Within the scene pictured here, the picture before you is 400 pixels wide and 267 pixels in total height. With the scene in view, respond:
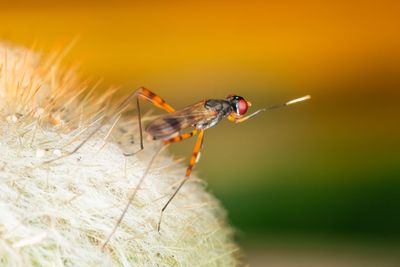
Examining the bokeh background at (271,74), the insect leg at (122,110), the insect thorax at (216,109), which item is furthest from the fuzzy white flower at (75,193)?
the bokeh background at (271,74)

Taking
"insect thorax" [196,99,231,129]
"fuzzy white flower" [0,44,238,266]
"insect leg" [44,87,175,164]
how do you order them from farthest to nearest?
"insect thorax" [196,99,231,129], "insect leg" [44,87,175,164], "fuzzy white flower" [0,44,238,266]

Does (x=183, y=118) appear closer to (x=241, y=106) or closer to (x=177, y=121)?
(x=177, y=121)

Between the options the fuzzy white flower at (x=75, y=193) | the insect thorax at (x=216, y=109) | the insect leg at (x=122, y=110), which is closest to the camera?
the fuzzy white flower at (x=75, y=193)

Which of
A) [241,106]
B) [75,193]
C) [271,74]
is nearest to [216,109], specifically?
[241,106]

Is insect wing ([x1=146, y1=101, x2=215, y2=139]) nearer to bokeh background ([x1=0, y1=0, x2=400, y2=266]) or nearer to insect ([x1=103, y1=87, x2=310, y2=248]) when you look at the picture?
insect ([x1=103, y1=87, x2=310, y2=248])

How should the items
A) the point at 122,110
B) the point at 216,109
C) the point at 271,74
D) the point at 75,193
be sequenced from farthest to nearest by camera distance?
1. the point at 271,74
2. the point at 216,109
3. the point at 122,110
4. the point at 75,193

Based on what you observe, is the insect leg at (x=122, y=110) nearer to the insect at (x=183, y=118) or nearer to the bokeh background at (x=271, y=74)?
the insect at (x=183, y=118)

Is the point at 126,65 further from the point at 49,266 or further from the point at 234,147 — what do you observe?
the point at 49,266

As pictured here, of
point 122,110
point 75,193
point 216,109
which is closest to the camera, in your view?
point 75,193

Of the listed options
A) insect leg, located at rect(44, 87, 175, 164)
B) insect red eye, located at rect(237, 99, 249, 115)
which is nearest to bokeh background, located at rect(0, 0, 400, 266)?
insect red eye, located at rect(237, 99, 249, 115)
